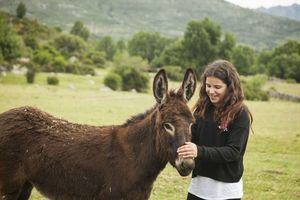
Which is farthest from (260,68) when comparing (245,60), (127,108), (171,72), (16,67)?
(127,108)

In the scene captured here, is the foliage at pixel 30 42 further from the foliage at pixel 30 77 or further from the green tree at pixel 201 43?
the foliage at pixel 30 77

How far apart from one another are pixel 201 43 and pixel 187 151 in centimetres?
7774

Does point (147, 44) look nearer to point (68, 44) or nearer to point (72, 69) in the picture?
point (68, 44)

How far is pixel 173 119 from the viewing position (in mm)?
4754

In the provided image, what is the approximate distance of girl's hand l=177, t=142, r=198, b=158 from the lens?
14.5 feet

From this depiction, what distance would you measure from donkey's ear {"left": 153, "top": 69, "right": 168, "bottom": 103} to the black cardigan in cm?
61

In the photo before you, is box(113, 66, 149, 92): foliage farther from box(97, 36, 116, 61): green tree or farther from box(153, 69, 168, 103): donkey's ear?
box(97, 36, 116, 61): green tree

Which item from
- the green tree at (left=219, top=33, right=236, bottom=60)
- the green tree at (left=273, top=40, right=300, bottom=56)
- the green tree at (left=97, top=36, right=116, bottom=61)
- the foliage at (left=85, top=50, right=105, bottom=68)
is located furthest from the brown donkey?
the green tree at (left=97, top=36, right=116, bottom=61)

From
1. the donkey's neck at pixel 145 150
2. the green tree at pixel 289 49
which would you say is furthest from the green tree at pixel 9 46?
the green tree at pixel 289 49

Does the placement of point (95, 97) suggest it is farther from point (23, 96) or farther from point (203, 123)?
point (203, 123)

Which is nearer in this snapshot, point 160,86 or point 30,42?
point 160,86

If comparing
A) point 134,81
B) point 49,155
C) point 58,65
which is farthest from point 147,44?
point 49,155

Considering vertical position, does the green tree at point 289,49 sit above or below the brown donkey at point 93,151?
below

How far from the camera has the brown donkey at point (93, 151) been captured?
16.2ft
